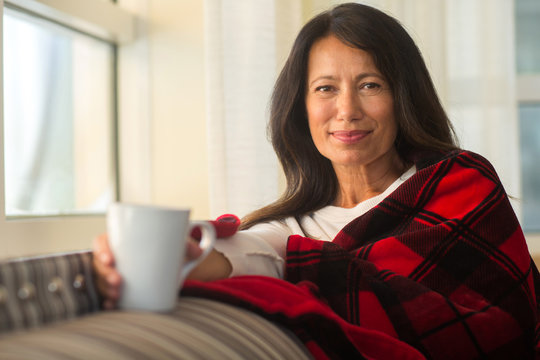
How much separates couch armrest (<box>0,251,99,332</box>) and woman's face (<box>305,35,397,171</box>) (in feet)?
2.60

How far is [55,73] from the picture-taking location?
2.22 metres

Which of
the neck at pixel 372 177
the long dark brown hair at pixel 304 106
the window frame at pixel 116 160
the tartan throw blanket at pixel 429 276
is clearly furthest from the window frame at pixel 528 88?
the window frame at pixel 116 160

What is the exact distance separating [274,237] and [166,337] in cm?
58

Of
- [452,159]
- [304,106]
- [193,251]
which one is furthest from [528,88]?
[193,251]

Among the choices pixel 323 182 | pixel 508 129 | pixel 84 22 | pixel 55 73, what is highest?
pixel 84 22

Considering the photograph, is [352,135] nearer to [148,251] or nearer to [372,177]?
[372,177]

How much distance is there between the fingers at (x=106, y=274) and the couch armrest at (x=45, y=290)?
0.01m

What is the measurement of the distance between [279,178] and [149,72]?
0.66m

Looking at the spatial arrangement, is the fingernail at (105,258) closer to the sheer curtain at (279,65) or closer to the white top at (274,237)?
the white top at (274,237)

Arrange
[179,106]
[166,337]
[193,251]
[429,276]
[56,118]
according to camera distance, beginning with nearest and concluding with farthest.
Result: [166,337] < [193,251] < [429,276] < [56,118] < [179,106]

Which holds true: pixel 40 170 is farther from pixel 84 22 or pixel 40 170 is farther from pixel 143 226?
pixel 143 226

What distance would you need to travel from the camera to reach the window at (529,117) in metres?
2.57

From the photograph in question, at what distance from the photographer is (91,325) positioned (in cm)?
64

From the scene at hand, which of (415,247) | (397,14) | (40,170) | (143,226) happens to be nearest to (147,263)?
(143,226)
